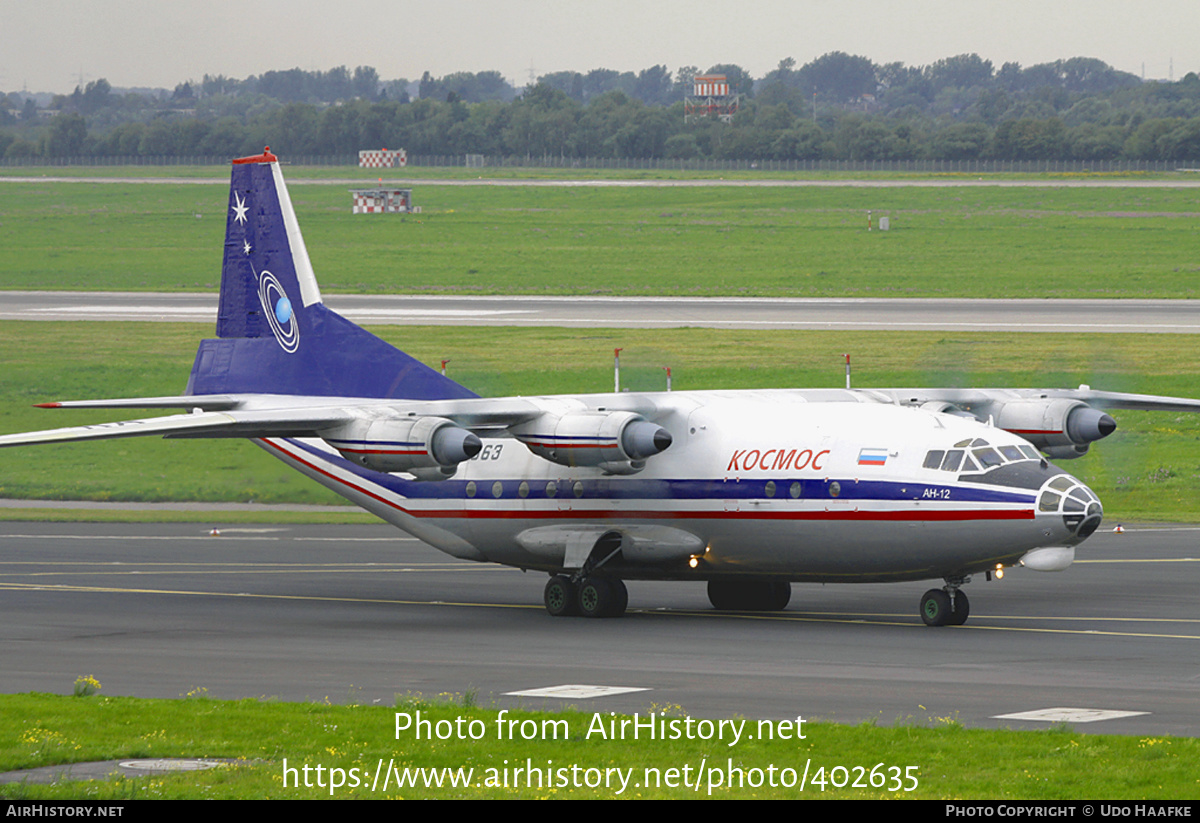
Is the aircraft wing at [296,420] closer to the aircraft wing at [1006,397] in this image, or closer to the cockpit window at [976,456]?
the cockpit window at [976,456]

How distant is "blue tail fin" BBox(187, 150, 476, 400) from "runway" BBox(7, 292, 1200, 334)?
36.3 metres

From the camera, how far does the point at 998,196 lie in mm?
152875

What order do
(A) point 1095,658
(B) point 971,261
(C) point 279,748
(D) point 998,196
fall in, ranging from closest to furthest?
(C) point 279,748
(A) point 1095,658
(B) point 971,261
(D) point 998,196

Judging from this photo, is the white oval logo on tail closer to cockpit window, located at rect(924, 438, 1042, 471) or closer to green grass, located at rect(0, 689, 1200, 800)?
cockpit window, located at rect(924, 438, 1042, 471)

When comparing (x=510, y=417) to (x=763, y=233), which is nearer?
(x=510, y=417)

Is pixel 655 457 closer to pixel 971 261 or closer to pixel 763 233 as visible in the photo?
pixel 971 261

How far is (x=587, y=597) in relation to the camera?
103ft

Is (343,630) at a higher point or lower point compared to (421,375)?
lower

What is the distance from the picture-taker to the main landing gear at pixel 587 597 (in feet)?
102

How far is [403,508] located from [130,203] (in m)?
142

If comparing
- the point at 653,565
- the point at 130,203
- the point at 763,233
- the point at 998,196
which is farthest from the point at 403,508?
the point at 130,203

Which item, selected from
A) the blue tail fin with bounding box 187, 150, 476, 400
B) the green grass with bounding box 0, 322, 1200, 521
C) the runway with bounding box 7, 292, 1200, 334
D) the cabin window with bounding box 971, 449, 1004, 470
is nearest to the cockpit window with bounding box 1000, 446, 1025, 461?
the cabin window with bounding box 971, 449, 1004, 470
